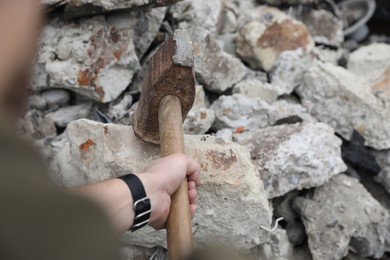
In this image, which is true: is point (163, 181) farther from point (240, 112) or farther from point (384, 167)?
point (384, 167)

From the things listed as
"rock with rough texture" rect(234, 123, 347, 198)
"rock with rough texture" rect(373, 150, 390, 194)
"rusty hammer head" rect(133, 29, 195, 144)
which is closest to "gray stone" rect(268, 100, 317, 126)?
"rock with rough texture" rect(234, 123, 347, 198)

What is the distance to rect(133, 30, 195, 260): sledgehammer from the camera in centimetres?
182

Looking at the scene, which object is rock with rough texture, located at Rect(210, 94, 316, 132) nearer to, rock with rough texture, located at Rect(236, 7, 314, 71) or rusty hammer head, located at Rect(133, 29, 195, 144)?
rock with rough texture, located at Rect(236, 7, 314, 71)

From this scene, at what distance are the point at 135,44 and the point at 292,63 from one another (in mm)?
950

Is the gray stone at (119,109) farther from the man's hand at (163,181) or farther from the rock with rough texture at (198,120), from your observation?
the man's hand at (163,181)

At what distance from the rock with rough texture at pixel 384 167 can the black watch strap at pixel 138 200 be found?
1.68 metres

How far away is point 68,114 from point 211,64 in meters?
Answer: 0.83

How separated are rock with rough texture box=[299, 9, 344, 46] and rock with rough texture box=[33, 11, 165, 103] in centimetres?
150

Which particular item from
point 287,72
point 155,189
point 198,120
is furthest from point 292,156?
point 155,189

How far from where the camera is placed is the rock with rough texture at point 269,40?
10.6 feet

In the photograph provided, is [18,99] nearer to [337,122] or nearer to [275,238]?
[275,238]

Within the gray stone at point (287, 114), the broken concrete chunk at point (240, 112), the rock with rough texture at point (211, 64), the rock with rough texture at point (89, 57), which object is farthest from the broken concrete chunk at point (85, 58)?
the gray stone at point (287, 114)

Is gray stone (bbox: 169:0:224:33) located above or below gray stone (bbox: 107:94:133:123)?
above

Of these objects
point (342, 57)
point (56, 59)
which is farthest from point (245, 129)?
point (342, 57)
